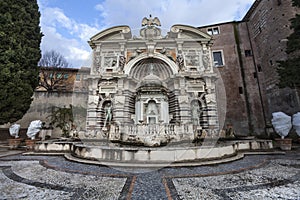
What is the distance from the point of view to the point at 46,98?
14531 millimetres

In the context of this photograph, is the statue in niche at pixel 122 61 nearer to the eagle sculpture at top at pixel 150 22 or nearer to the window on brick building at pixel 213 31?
the eagle sculpture at top at pixel 150 22

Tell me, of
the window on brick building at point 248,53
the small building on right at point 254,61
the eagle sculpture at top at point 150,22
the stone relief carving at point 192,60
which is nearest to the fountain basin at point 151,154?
the stone relief carving at point 192,60

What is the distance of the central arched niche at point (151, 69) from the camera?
46.8ft

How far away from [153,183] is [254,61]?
19275mm

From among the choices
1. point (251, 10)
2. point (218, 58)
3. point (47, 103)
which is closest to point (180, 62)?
point (218, 58)

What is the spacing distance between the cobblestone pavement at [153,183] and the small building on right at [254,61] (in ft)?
39.1

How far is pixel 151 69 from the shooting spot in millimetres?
14742

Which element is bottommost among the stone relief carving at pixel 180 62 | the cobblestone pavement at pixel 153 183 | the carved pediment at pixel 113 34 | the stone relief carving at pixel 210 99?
the cobblestone pavement at pixel 153 183

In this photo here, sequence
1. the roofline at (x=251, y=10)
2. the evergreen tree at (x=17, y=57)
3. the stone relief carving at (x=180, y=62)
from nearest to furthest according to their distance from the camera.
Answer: the evergreen tree at (x=17, y=57), the stone relief carving at (x=180, y=62), the roofline at (x=251, y=10)

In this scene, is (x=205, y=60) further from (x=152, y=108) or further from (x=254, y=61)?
(x=152, y=108)

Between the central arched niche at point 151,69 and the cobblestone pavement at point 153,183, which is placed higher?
the central arched niche at point 151,69

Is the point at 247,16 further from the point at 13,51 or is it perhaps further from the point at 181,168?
the point at 13,51

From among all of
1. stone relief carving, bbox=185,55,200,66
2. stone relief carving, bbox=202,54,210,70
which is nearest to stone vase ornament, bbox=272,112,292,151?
stone relief carving, bbox=202,54,210,70

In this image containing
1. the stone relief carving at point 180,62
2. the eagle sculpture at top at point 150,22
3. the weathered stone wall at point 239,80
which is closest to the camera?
the stone relief carving at point 180,62
